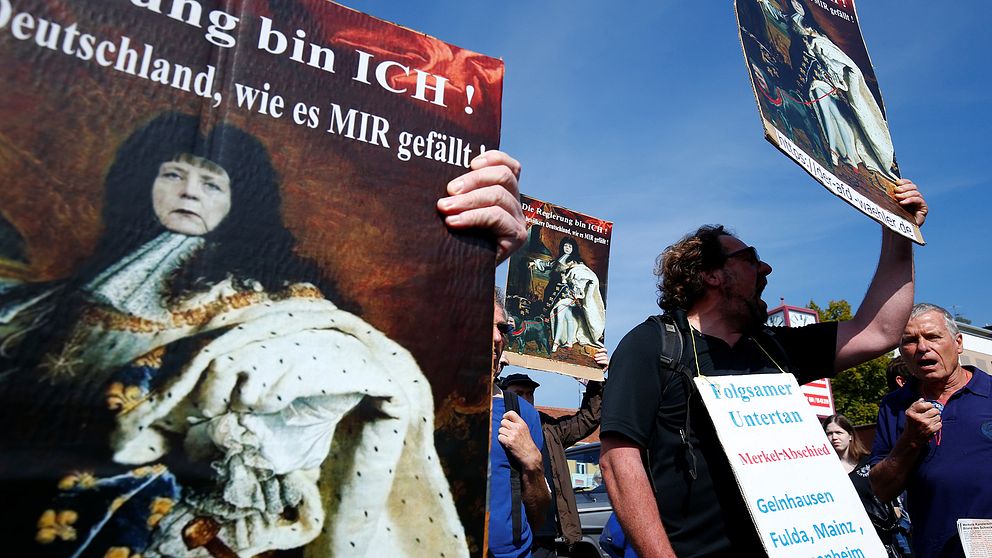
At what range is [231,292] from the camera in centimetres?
98

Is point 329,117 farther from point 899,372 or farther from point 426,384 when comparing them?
point 899,372

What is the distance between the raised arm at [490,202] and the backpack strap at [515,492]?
1.83 meters

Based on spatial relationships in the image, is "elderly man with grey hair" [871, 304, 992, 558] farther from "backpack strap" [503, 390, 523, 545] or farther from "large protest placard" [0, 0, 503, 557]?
"large protest placard" [0, 0, 503, 557]

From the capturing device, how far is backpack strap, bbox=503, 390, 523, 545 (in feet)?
9.16

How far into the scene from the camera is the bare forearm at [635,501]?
1.89 metres

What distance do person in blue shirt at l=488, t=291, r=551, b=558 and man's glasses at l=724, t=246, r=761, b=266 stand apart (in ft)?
3.25

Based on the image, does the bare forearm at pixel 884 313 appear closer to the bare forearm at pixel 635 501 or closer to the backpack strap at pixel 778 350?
the backpack strap at pixel 778 350

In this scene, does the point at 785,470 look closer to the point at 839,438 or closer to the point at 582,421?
the point at 582,421

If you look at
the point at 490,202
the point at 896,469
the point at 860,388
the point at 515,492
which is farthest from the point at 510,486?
the point at 860,388

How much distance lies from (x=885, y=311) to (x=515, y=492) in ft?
5.59

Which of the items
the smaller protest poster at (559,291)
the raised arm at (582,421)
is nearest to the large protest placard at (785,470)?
the raised arm at (582,421)

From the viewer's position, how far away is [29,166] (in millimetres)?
871

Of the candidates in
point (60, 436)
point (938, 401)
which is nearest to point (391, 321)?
point (60, 436)

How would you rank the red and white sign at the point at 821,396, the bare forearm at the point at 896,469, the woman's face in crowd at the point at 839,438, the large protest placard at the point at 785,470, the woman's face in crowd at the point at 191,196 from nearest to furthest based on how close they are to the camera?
the woman's face in crowd at the point at 191,196
the large protest placard at the point at 785,470
the bare forearm at the point at 896,469
the woman's face in crowd at the point at 839,438
the red and white sign at the point at 821,396
